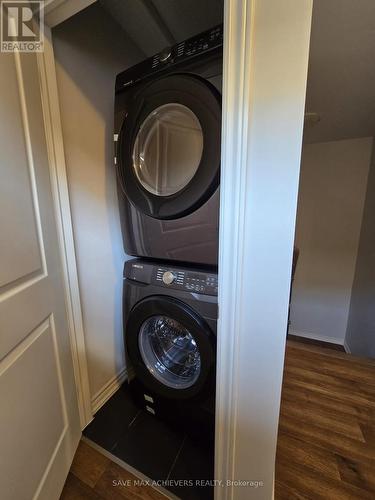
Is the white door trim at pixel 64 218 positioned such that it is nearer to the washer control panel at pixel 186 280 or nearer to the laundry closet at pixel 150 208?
the laundry closet at pixel 150 208

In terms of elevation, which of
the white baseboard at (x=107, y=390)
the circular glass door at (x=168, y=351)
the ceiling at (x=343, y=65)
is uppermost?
the ceiling at (x=343, y=65)

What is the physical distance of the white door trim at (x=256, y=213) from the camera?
1.69 ft

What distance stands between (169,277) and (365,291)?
267 centimetres

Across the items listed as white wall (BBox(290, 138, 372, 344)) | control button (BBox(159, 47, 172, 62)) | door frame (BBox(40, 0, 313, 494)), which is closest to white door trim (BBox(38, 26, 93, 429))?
door frame (BBox(40, 0, 313, 494))

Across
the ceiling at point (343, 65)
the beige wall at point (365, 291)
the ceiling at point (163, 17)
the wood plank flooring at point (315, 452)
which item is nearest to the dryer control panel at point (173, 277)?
the wood plank flooring at point (315, 452)

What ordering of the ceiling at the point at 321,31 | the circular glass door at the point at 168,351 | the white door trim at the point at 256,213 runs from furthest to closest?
the circular glass door at the point at 168,351 < the ceiling at the point at 321,31 < the white door trim at the point at 256,213

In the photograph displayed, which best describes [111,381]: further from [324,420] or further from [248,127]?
[248,127]

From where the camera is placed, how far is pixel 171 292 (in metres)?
0.98

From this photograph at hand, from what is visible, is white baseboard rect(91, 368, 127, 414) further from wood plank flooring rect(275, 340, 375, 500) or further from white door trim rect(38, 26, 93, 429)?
wood plank flooring rect(275, 340, 375, 500)

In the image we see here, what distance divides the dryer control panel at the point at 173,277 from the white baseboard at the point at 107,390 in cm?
84

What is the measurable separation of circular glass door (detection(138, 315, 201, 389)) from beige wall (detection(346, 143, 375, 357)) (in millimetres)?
Answer: 2353

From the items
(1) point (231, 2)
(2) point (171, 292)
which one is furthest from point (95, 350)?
(1) point (231, 2)

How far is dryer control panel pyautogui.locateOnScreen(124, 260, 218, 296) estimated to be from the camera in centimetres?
90

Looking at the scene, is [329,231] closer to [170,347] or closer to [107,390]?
[170,347]
